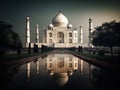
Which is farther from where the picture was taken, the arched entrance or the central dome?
the arched entrance

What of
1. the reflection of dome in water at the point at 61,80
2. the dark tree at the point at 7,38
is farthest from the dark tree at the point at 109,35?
the reflection of dome in water at the point at 61,80

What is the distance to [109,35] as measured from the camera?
21047 millimetres

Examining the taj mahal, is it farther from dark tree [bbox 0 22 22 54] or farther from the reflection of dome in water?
the reflection of dome in water

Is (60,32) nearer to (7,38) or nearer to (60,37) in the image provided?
(60,37)

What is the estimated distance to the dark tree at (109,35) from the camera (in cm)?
2045

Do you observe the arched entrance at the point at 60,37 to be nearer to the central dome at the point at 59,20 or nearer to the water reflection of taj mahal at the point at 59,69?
the central dome at the point at 59,20

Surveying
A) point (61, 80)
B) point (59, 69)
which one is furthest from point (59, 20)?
point (61, 80)

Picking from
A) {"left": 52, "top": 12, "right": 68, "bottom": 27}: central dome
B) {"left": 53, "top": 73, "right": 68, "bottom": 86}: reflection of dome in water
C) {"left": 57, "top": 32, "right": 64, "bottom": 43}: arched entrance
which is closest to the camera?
{"left": 53, "top": 73, "right": 68, "bottom": 86}: reflection of dome in water

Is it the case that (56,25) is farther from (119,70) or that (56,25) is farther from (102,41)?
(119,70)

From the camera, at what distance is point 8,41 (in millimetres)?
17703

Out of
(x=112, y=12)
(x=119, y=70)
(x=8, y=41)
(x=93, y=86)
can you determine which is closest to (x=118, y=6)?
(x=112, y=12)

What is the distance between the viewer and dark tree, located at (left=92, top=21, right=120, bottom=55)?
20452 mm

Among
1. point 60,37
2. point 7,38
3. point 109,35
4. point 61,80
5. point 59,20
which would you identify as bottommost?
point 61,80

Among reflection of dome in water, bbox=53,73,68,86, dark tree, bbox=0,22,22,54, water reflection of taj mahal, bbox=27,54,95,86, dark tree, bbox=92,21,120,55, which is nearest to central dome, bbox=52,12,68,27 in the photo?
dark tree, bbox=92,21,120,55
